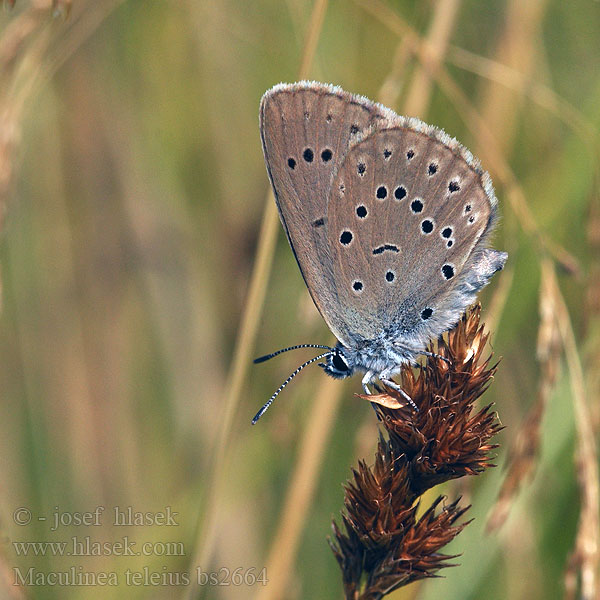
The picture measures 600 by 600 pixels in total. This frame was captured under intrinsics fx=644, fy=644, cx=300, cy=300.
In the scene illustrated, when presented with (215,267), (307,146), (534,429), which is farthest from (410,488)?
(215,267)

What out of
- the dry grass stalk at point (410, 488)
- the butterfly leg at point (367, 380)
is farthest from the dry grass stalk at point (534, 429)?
the butterfly leg at point (367, 380)

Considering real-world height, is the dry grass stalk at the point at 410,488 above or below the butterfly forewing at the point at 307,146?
below

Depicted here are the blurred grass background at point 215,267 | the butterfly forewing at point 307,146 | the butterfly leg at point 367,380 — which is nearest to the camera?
the butterfly forewing at point 307,146

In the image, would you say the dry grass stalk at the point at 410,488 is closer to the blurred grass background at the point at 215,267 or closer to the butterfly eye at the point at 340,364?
the butterfly eye at the point at 340,364

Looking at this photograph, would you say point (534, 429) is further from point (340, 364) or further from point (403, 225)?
point (403, 225)

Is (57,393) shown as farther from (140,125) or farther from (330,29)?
(330,29)

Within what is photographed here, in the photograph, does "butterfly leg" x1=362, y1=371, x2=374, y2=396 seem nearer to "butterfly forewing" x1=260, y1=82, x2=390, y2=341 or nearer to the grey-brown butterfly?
the grey-brown butterfly

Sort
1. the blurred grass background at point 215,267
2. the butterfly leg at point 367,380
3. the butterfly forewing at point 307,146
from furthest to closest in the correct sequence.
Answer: the blurred grass background at point 215,267 < the butterfly leg at point 367,380 < the butterfly forewing at point 307,146
